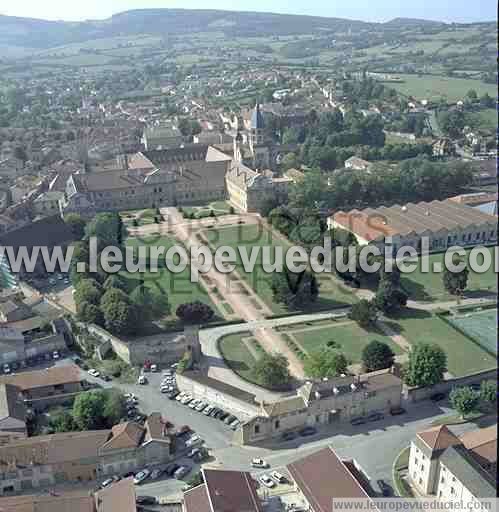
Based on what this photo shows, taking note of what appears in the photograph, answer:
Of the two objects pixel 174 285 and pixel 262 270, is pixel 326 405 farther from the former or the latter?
pixel 262 270

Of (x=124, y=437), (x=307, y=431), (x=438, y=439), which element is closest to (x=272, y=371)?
(x=307, y=431)

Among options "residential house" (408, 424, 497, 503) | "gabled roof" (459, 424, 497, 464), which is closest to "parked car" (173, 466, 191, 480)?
"residential house" (408, 424, 497, 503)

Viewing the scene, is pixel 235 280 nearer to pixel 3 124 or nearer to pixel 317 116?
pixel 317 116

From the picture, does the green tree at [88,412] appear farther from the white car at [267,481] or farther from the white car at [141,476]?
the white car at [267,481]

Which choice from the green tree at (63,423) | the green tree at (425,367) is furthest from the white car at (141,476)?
the green tree at (425,367)

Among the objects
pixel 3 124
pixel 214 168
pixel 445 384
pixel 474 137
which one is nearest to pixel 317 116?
pixel 474 137

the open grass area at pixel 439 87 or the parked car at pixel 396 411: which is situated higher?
the open grass area at pixel 439 87

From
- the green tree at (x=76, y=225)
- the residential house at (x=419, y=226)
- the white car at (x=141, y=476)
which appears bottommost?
the white car at (x=141, y=476)

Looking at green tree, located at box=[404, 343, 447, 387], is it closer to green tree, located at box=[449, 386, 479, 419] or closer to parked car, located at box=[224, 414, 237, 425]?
green tree, located at box=[449, 386, 479, 419]
